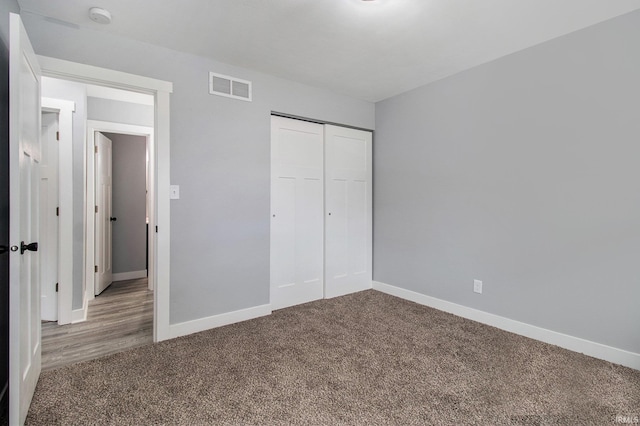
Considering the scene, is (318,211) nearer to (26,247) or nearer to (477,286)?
(477,286)

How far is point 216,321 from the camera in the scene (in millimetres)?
2850

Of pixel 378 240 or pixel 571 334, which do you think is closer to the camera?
pixel 571 334

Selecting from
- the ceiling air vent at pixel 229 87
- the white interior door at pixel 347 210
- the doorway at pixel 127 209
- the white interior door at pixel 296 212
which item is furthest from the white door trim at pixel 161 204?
the doorway at pixel 127 209

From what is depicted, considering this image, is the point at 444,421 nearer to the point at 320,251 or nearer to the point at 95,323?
the point at 320,251

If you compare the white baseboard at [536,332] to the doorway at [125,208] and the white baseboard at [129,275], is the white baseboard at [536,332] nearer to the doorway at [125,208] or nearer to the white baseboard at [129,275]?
the doorway at [125,208]

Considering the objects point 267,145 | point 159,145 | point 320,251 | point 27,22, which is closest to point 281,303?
point 320,251

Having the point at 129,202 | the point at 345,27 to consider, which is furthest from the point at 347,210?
the point at 129,202

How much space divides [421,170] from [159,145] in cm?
263

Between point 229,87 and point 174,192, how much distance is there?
3.60 feet

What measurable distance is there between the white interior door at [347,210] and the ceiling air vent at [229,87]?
105cm

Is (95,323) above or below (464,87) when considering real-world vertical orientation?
below

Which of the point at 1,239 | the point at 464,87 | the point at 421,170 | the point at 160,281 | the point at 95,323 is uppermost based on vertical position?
the point at 464,87

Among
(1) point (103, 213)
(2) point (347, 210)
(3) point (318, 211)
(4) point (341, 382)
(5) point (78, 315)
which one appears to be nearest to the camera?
(4) point (341, 382)

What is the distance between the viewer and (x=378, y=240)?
159 inches
